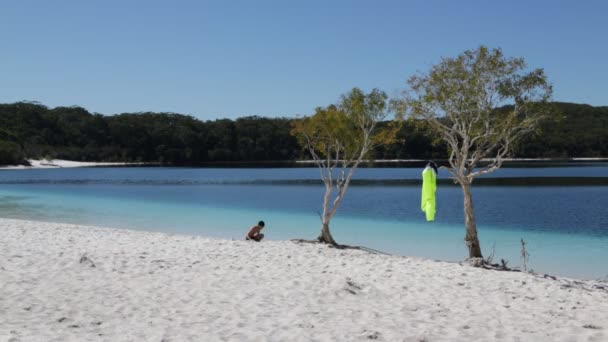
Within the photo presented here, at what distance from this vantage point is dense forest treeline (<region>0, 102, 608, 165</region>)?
133m

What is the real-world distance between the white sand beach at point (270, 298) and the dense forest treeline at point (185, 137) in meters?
115

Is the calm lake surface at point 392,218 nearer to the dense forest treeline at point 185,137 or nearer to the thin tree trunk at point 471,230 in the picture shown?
the thin tree trunk at point 471,230

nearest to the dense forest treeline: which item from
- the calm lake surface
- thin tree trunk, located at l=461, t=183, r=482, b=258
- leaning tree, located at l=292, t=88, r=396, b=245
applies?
the calm lake surface

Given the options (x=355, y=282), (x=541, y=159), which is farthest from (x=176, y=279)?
(x=541, y=159)

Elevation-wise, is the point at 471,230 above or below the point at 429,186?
below

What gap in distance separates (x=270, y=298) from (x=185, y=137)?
140308 millimetres

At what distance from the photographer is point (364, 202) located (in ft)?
117

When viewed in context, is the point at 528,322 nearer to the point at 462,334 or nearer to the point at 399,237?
the point at 462,334

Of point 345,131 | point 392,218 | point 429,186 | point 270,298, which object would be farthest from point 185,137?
point 270,298

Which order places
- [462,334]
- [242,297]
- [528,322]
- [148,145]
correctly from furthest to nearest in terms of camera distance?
[148,145]
[242,297]
[528,322]
[462,334]

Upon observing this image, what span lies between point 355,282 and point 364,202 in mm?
25781

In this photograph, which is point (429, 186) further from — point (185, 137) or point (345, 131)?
point (185, 137)

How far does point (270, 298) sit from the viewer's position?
8719 millimetres

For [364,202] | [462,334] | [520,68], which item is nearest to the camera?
[462,334]
